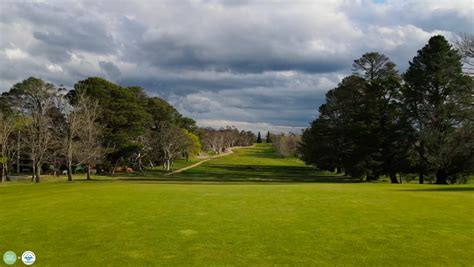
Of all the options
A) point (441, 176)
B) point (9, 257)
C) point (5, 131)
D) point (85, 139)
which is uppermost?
point (5, 131)

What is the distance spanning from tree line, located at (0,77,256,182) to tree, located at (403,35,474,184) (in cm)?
4283

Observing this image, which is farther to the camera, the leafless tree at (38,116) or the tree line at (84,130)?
the tree line at (84,130)

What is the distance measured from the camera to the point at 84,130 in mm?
59969

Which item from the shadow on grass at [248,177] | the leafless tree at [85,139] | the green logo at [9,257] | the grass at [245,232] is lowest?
the shadow on grass at [248,177]

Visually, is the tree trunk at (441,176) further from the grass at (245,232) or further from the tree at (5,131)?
the tree at (5,131)

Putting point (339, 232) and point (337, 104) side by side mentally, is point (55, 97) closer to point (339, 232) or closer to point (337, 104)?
point (337, 104)

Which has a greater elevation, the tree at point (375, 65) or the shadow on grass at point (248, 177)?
the tree at point (375, 65)

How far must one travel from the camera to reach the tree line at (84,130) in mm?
59000

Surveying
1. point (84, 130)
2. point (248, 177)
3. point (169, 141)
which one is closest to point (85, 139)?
point (84, 130)

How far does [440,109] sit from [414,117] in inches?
190

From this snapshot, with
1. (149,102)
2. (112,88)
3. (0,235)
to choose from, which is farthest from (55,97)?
(0,235)

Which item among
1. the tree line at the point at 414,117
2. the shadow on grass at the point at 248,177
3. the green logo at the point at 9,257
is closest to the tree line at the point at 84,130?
the shadow on grass at the point at 248,177

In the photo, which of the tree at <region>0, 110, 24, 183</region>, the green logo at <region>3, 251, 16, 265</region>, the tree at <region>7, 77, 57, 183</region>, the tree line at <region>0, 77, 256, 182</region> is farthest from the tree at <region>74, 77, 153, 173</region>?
the green logo at <region>3, 251, 16, 265</region>

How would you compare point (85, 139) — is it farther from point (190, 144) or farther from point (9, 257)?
point (9, 257)
